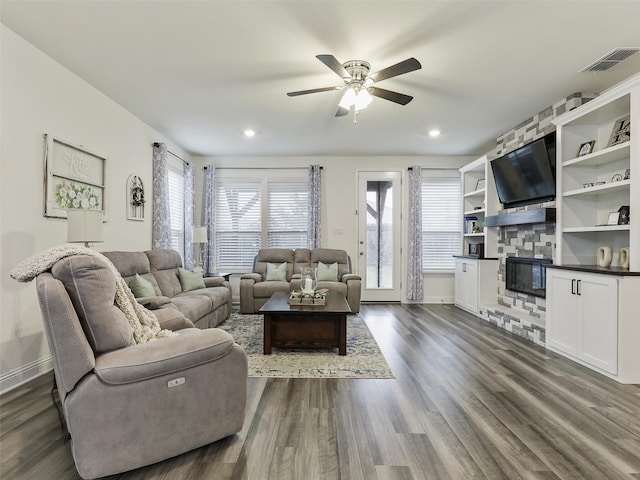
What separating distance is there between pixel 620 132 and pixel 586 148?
301 mm

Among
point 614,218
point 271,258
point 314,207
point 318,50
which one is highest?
point 318,50

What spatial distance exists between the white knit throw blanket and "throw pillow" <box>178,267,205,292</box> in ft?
7.60

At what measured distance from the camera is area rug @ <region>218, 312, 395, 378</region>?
2820mm

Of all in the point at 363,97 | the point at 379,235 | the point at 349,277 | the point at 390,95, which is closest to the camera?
the point at 363,97

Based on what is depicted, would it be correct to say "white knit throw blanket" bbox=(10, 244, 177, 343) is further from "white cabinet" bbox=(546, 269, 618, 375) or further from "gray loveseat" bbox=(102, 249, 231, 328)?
"white cabinet" bbox=(546, 269, 618, 375)

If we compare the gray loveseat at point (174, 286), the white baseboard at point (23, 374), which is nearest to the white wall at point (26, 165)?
the white baseboard at point (23, 374)

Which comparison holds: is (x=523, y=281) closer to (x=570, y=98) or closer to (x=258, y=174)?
(x=570, y=98)

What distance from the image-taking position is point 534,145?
3969 mm

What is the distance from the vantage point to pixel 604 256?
126 inches

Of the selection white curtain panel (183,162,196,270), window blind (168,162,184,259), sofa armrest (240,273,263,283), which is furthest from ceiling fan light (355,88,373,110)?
white curtain panel (183,162,196,270)

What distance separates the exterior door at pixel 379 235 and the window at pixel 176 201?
3.25 meters

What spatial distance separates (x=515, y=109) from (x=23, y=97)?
504 centimetres

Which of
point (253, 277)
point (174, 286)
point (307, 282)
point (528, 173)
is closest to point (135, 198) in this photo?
point (174, 286)

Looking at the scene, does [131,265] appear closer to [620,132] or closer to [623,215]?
[623,215]
